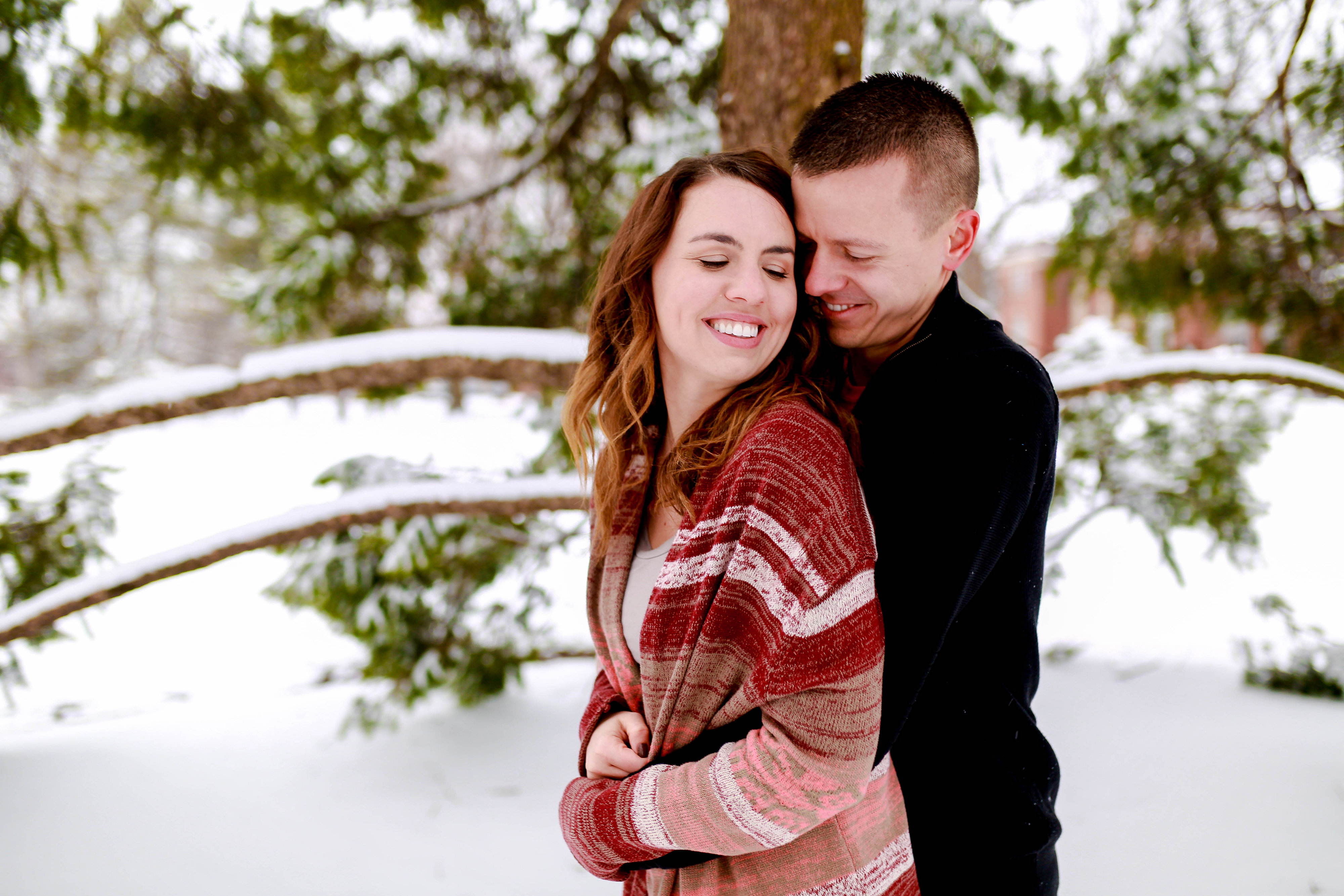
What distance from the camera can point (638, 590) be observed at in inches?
58.9

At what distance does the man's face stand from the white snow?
45.2 inches

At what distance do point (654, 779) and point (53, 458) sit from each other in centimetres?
1558

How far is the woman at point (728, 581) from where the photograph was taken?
1146 millimetres

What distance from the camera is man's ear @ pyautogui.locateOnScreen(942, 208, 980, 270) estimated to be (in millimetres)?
1618

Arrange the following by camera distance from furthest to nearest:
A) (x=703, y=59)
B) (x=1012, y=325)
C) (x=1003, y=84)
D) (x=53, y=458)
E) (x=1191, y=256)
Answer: (x=1012, y=325) → (x=53, y=458) → (x=1191, y=256) → (x=703, y=59) → (x=1003, y=84)

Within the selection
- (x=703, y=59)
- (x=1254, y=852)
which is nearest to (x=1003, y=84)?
(x=703, y=59)

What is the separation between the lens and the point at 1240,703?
4.59 metres

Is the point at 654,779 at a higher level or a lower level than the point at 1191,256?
lower

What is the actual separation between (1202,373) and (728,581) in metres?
2.60

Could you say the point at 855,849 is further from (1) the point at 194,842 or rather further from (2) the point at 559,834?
(1) the point at 194,842

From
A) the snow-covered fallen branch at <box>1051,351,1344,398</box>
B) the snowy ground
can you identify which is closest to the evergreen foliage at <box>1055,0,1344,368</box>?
the snow-covered fallen branch at <box>1051,351,1344,398</box>

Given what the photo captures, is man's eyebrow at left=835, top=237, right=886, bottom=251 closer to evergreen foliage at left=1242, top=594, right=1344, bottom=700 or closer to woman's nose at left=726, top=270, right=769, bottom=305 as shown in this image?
woman's nose at left=726, top=270, right=769, bottom=305

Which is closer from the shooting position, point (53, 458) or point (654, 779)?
point (654, 779)

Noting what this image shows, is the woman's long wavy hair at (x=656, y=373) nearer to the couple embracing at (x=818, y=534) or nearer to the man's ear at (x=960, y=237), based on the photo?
the couple embracing at (x=818, y=534)
